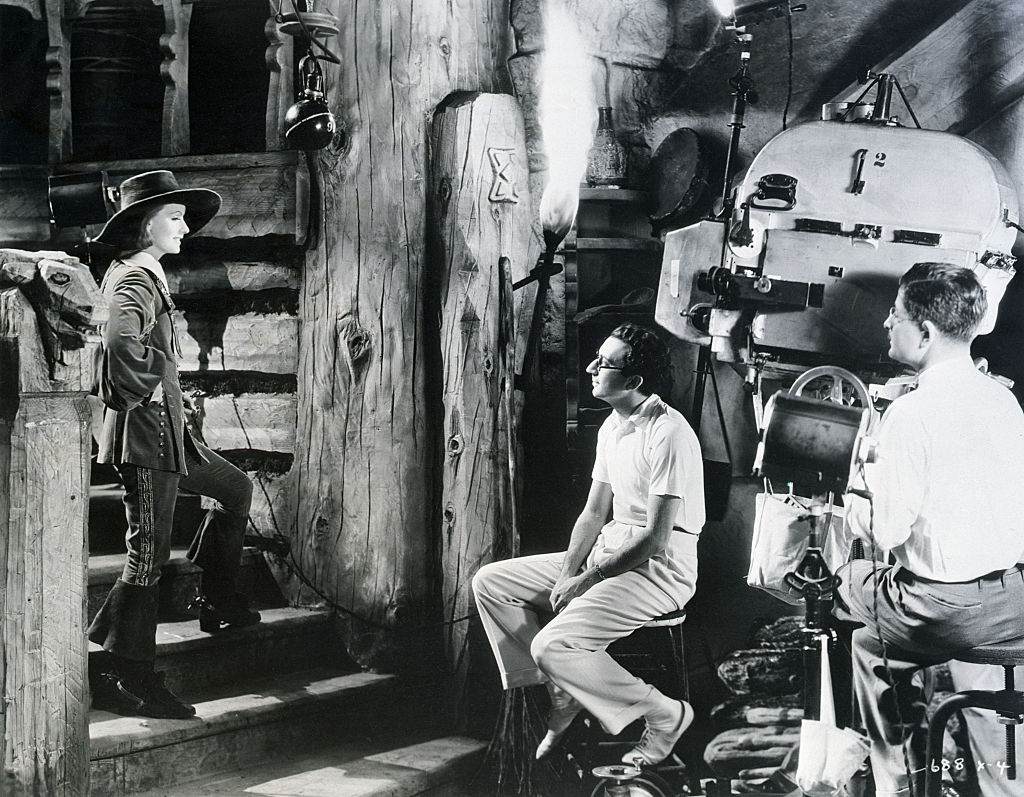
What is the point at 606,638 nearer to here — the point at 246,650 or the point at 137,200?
the point at 246,650

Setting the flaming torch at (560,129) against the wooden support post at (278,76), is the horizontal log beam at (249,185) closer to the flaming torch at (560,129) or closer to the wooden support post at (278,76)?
the wooden support post at (278,76)

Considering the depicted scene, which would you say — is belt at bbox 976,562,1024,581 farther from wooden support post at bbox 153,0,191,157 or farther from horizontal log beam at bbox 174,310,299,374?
wooden support post at bbox 153,0,191,157

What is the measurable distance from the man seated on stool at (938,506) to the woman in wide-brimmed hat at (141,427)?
1.78 meters

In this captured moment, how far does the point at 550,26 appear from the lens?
110 inches

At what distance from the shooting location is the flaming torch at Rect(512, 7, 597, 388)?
2705 mm

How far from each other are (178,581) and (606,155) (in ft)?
5.54

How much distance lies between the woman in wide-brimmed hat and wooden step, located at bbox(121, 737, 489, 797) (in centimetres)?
23

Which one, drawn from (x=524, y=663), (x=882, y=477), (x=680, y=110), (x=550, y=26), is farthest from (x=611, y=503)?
(x=550, y=26)

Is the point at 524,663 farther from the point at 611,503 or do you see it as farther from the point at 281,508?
the point at 281,508

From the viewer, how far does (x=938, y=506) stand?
237 centimetres

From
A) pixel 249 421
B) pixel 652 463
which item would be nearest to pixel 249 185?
pixel 249 421

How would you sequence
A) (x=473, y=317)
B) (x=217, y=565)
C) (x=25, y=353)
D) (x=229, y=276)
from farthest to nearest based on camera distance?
(x=229, y=276) < (x=473, y=317) < (x=217, y=565) < (x=25, y=353)

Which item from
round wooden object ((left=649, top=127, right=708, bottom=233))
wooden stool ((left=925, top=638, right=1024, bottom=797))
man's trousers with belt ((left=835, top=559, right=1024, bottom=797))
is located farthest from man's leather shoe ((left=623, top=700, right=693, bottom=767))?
round wooden object ((left=649, top=127, right=708, bottom=233))

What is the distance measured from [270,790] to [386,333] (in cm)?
133
